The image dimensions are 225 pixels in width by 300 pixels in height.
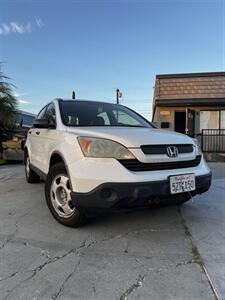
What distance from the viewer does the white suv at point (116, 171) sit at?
301 centimetres

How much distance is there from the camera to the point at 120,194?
9.73ft

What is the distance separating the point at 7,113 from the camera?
13.2m

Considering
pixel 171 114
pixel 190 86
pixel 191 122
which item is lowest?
pixel 191 122

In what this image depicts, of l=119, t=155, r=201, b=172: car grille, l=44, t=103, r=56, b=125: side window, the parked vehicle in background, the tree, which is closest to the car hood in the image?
l=119, t=155, r=201, b=172: car grille

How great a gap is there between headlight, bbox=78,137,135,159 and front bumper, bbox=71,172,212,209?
1.03 ft

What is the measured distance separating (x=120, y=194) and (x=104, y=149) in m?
0.51

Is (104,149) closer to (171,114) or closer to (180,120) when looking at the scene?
(171,114)

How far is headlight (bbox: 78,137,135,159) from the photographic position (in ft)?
10.2

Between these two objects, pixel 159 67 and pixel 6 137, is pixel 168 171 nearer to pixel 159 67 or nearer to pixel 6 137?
pixel 6 137

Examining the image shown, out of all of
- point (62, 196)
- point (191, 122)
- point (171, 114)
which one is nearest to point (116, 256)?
point (62, 196)

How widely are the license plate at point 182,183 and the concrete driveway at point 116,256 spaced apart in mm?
550

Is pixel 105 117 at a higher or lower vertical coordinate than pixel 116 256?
higher

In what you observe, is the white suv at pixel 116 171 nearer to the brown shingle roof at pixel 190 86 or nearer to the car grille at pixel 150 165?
the car grille at pixel 150 165

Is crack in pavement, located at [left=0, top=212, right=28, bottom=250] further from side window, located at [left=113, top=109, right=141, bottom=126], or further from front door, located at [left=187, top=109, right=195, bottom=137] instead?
front door, located at [left=187, top=109, right=195, bottom=137]
